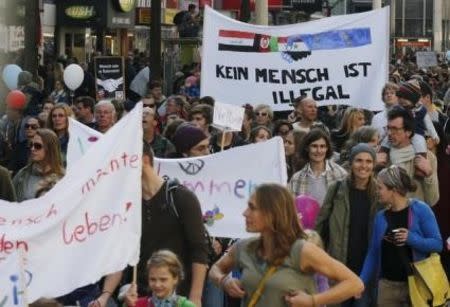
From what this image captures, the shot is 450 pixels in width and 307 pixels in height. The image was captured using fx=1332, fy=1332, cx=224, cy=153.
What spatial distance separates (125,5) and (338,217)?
21471mm

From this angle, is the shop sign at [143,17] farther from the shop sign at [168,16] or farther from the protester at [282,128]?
the protester at [282,128]

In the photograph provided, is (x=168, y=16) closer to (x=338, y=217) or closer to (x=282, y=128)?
(x=282, y=128)

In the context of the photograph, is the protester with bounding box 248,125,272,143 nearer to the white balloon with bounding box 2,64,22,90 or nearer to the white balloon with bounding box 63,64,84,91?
the white balloon with bounding box 2,64,22,90

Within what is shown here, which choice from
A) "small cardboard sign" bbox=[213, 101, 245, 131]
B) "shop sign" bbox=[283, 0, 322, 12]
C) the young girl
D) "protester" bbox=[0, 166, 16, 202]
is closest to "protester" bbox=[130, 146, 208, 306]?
the young girl

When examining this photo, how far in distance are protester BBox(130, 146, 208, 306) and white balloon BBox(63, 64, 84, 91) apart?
33.8ft

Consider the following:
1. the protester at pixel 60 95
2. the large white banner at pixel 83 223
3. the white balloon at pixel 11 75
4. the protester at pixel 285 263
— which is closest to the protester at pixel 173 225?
the large white banner at pixel 83 223

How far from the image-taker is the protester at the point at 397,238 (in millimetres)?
7559

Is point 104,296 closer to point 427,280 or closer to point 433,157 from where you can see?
point 427,280

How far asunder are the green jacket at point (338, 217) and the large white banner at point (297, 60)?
5.10 m

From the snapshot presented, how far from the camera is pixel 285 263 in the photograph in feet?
18.4

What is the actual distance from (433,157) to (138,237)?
3.51 meters

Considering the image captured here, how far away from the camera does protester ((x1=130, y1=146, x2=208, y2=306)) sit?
22.1ft

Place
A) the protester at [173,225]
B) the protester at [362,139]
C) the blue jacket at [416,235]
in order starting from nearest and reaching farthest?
the protester at [173,225] → the blue jacket at [416,235] → the protester at [362,139]

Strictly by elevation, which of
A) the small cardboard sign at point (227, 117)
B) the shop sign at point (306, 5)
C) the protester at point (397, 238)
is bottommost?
the protester at point (397, 238)
